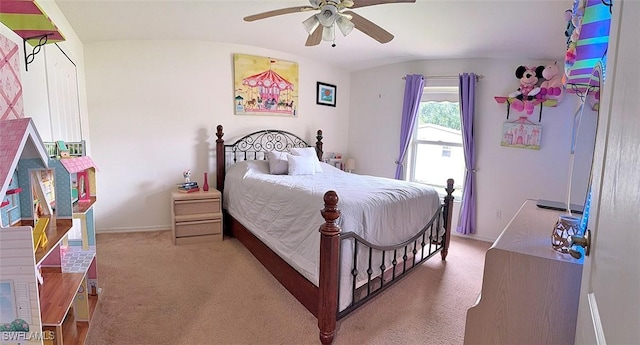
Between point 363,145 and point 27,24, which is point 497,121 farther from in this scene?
point 27,24

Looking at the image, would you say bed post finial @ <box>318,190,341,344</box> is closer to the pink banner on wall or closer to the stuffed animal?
the pink banner on wall

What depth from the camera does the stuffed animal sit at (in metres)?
3.42

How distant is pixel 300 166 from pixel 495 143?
8.02 feet

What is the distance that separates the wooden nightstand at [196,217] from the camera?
3.48 meters

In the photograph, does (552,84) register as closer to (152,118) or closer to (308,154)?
(308,154)

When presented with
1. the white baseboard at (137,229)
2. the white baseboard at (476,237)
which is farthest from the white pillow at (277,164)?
the white baseboard at (476,237)

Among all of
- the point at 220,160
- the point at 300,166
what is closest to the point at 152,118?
the point at 220,160

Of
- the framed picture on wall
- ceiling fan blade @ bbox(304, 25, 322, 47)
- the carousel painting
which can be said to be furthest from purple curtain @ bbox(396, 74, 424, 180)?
ceiling fan blade @ bbox(304, 25, 322, 47)

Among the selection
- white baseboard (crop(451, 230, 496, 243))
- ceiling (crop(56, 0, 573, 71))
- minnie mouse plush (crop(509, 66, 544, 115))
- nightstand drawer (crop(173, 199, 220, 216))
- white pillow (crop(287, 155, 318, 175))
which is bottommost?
white baseboard (crop(451, 230, 496, 243))

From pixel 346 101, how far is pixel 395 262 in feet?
11.3

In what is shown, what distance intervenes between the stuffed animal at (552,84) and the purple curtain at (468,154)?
2.36 feet

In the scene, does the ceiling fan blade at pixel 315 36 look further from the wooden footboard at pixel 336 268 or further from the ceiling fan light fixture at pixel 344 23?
the wooden footboard at pixel 336 268

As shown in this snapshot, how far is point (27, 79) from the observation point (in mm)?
1811

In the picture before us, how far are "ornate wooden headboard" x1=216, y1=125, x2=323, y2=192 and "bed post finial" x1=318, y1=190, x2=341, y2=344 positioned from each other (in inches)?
97.0
